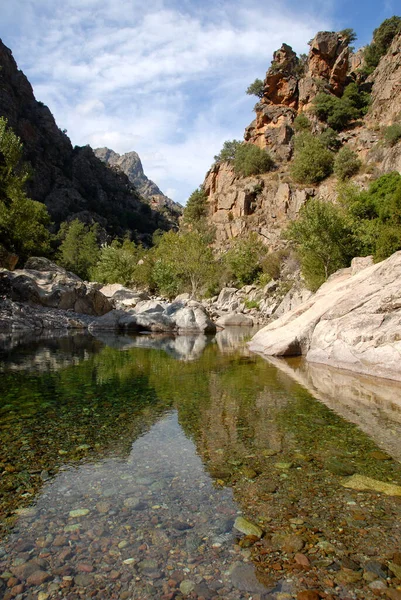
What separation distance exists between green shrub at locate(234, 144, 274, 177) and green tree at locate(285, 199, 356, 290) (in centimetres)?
4225

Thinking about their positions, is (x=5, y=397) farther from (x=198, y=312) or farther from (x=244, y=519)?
(x=198, y=312)

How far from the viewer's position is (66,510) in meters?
3.90

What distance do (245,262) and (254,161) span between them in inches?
940

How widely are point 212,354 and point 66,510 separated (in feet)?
44.6

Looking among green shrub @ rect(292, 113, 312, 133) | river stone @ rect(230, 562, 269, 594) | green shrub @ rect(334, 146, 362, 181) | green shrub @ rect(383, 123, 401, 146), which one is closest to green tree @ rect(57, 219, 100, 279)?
green shrub @ rect(334, 146, 362, 181)

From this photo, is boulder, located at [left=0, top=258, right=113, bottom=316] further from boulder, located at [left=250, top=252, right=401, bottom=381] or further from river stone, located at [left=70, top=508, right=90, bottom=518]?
river stone, located at [left=70, top=508, right=90, bottom=518]

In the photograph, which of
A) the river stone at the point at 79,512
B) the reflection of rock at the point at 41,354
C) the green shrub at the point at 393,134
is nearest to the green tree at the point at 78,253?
the reflection of rock at the point at 41,354

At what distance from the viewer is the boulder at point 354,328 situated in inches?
449

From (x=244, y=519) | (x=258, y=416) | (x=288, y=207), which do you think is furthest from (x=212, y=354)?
(x=288, y=207)

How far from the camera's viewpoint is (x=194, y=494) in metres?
4.29

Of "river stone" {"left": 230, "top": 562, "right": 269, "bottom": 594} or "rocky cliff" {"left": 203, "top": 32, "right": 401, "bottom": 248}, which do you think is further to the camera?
"rocky cliff" {"left": 203, "top": 32, "right": 401, "bottom": 248}

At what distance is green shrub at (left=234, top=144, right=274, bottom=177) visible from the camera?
71062mm

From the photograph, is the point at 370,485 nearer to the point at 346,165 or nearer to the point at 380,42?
the point at 346,165

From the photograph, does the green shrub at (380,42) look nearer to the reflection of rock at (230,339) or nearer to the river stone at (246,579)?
the reflection of rock at (230,339)
